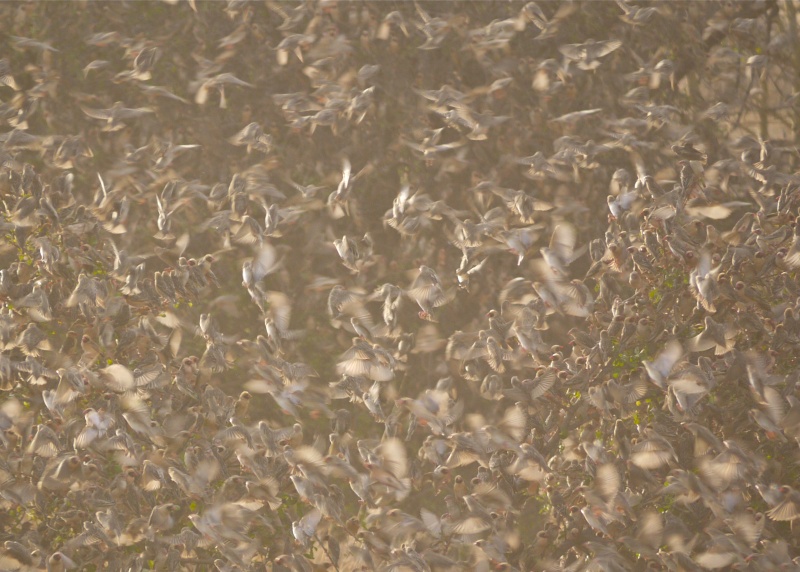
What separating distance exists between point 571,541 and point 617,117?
8.47 ft

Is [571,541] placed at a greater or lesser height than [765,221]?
lesser

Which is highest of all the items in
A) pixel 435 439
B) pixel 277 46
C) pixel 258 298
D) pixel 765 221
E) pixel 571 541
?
pixel 277 46

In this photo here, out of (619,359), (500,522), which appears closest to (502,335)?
(619,359)

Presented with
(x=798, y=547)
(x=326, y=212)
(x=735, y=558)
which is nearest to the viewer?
(x=735, y=558)

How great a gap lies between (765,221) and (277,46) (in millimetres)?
2885

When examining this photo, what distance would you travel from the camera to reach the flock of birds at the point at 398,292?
3.02 meters

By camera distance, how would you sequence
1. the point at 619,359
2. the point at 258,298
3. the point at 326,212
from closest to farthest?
the point at 619,359 < the point at 258,298 < the point at 326,212

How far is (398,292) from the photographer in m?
3.79

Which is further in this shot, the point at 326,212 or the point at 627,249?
the point at 326,212

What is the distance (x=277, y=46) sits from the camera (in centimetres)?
461

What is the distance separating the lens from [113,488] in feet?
10.3

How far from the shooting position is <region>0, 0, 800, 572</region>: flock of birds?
9.89 feet

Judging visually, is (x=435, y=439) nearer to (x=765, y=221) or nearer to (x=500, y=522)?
(x=500, y=522)

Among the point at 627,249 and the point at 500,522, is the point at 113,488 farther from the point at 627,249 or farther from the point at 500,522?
the point at 627,249
